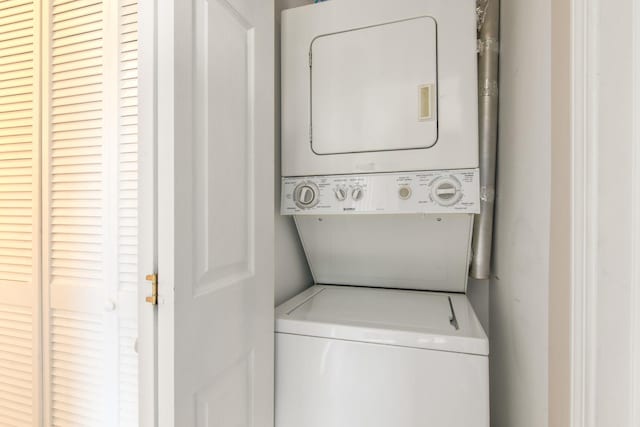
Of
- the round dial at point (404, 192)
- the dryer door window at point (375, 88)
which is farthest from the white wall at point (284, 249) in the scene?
the round dial at point (404, 192)

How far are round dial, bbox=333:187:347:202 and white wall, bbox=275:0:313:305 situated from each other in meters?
0.32

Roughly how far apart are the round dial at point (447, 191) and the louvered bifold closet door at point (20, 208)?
6.05ft

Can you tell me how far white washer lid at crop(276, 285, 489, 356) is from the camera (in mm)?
1101

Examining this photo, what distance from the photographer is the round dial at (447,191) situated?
1301mm

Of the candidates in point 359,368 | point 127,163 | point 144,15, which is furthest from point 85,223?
point 359,368

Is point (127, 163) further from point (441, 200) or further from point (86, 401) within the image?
point (441, 200)

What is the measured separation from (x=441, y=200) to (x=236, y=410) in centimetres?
110

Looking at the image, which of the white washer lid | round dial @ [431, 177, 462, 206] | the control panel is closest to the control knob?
the control panel

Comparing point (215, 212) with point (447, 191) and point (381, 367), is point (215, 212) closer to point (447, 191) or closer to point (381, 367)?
point (381, 367)

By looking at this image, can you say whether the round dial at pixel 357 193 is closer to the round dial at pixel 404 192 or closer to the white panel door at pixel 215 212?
the round dial at pixel 404 192

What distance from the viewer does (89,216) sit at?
141 centimetres

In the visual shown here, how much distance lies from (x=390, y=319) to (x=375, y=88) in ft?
3.29

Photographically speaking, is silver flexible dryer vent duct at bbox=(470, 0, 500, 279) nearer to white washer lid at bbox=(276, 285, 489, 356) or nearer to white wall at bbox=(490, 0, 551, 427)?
white wall at bbox=(490, 0, 551, 427)

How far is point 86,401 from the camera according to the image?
1.41 m
